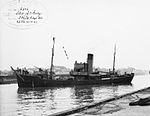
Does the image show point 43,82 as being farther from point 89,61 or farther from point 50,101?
point 50,101

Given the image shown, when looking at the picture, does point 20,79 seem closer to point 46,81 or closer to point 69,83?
point 46,81

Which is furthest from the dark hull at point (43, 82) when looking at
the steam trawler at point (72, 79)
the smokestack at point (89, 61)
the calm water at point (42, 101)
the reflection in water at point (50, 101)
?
the reflection in water at point (50, 101)

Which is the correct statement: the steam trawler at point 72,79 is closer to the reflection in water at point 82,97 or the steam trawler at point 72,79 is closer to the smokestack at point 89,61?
the smokestack at point 89,61

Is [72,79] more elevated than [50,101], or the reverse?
[50,101]

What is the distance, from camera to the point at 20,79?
170ft

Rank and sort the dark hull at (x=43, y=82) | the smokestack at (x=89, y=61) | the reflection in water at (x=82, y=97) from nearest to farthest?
the reflection in water at (x=82, y=97)
the dark hull at (x=43, y=82)
the smokestack at (x=89, y=61)

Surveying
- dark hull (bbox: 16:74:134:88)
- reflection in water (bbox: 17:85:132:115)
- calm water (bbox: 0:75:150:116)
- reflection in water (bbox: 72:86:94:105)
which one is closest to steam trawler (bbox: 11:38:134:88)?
dark hull (bbox: 16:74:134:88)

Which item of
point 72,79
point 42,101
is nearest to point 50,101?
point 42,101

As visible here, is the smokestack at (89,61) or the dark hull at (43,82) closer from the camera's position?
the dark hull at (43,82)

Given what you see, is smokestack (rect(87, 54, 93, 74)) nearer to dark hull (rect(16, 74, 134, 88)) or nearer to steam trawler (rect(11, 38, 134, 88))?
steam trawler (rect(11, 38, 134, 88))

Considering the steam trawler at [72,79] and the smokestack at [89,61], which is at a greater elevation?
the smokestack at [89,61]

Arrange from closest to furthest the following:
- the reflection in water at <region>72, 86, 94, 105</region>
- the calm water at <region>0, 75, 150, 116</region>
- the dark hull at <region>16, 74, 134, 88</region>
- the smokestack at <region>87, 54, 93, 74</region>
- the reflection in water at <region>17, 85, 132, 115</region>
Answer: the calm water at <region>0, 75, 150, 116</region>, the reflection in water at <region>17, 85, 132, 115</region>, the reflection in water at <region>72, 86, 94, 105</region>, the dark hull at <region>16, 74, 134, 88</region>, the smokestack at <region>87, 54, 93, 74</region>

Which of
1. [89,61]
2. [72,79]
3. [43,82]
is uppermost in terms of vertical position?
[89,61]

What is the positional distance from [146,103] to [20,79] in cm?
Answer: 4037
